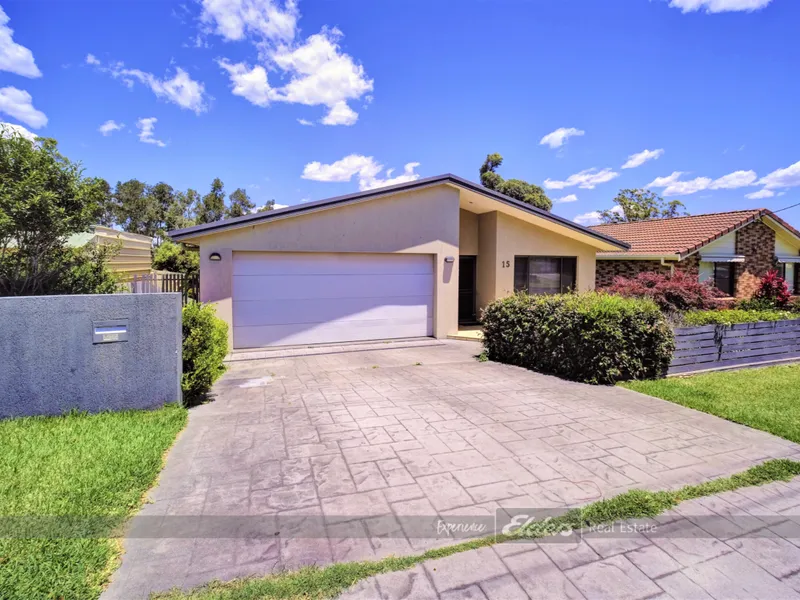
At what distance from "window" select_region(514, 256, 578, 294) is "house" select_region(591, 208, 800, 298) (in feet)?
7.12

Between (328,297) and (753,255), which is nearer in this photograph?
(328,297)

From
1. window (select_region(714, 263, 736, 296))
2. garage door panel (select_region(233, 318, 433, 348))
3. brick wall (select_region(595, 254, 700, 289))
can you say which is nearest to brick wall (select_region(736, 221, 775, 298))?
window (select_region(714, 263, 736, 296))

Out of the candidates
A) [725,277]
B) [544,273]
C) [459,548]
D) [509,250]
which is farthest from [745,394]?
[725,277]

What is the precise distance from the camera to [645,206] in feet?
148

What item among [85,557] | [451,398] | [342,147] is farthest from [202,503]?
[342,147]

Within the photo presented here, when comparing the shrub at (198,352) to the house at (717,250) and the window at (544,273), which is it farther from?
the house at (717,250)

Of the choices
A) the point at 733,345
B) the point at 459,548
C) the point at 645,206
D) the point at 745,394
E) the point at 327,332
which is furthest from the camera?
the point at 645,206

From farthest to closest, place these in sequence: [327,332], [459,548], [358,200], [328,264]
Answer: [327,332] → [328,264] → [358,200] → [459,548]

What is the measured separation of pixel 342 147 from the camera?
1952 centimetres

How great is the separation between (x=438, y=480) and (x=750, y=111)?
2017cm

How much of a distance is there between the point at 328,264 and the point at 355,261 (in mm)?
707

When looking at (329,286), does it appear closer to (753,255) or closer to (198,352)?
(198,352)

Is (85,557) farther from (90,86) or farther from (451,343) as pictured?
(90,86)

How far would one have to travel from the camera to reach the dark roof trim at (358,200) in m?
8.75
